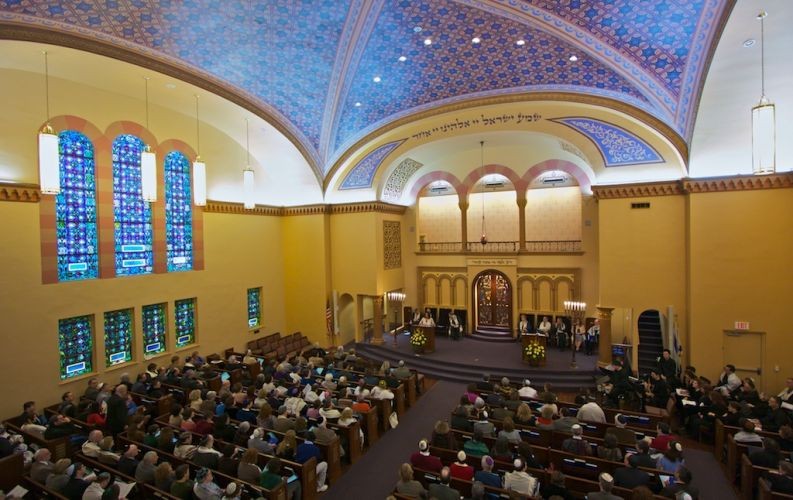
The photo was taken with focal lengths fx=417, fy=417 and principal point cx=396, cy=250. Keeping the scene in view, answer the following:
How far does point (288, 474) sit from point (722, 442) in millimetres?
7505

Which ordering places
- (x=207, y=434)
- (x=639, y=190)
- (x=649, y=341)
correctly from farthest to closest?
(x=649, y=341) → (x=639, y=190) → (x=207, y=434)

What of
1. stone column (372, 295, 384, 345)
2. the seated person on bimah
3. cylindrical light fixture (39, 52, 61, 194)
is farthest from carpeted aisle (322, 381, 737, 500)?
cylindrical light fixture (39, 52, 61, 194)

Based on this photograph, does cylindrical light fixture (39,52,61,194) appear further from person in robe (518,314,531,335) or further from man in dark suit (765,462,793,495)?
person in robe (518,314,531,335)

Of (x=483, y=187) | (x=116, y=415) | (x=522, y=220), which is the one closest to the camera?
(x=116, y=415)

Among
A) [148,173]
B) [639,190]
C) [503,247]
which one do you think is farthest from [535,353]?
[148,173]

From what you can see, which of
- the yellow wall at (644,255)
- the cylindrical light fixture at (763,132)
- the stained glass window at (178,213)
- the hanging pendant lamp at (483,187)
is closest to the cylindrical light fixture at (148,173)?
the stained glass window at (178,213)

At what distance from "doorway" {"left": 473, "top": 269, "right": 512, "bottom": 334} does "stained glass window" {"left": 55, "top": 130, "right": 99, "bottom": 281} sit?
12145 mm

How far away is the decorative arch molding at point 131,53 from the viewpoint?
24.8ft

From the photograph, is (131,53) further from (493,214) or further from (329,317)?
(493,214)

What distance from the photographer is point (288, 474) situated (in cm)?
626

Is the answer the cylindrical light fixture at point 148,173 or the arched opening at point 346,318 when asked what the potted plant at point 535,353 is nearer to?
the arched opening at point 346,318

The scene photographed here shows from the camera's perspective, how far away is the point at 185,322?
12602 millimetres

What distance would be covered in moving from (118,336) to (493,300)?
12152mm

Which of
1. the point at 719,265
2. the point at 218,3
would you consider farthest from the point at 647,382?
the point at 218,3
